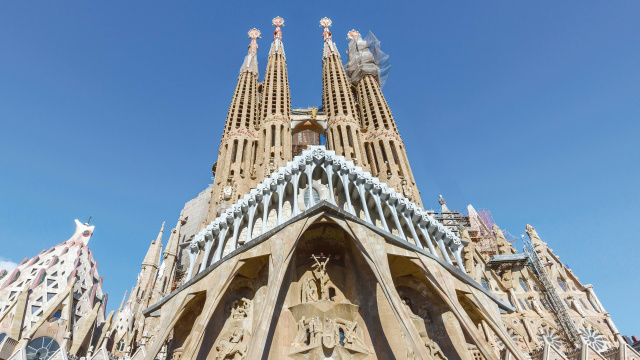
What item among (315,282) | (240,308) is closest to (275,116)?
(315,282)

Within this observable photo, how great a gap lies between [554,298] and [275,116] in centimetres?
2303

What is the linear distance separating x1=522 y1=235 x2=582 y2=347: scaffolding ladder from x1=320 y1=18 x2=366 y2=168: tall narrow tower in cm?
1450

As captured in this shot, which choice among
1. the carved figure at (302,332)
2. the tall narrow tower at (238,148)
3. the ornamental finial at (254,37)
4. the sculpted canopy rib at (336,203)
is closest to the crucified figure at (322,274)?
the carved figure at (302,332)

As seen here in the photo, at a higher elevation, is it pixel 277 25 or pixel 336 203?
pixel 277 25

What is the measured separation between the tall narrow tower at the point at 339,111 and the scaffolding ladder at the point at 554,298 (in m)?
14.5

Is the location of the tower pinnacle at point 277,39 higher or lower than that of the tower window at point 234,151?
higher

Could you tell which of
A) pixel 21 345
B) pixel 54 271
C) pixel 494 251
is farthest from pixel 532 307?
pixel 54 271

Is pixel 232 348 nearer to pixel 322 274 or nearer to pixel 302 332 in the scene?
pixel 302 332

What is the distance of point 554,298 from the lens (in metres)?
24.4

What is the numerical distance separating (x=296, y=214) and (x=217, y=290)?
4698 mm

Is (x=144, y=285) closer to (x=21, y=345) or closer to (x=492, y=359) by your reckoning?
(x=21, y=345)

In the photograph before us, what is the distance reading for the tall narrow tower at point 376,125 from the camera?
24291 millimetres

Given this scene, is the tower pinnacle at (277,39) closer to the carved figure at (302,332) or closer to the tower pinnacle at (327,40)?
the tower pinnacle at (327,40)

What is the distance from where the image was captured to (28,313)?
21375 mm
